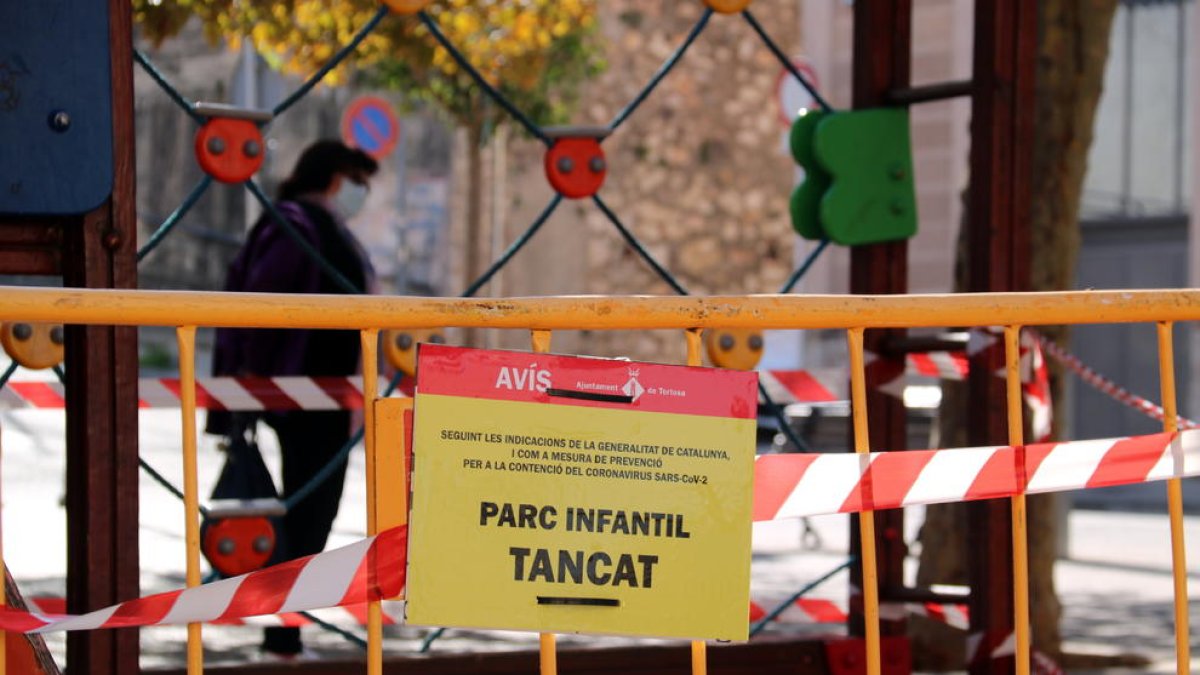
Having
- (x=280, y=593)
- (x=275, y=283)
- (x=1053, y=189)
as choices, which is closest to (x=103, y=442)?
(x=280, y=593)

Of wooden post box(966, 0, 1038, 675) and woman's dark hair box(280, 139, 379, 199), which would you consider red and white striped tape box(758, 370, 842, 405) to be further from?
woman's dark hair box(280, 139, 379, 199)

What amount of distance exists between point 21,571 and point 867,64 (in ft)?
14.9

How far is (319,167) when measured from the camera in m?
5.79

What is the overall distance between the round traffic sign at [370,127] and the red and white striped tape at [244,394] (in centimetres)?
1104

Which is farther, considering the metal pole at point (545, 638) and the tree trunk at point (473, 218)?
the tree trunk at point (473, 218)

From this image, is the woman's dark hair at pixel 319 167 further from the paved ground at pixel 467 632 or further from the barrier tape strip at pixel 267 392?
the paved ground at pixel 467 632

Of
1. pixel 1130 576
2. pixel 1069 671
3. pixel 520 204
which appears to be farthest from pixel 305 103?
pixel 1069 671

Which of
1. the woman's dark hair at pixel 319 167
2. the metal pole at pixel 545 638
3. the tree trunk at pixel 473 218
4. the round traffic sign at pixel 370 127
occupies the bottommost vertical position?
the metal pole at pixel 545 638

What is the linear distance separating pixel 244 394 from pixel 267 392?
7 centimetres

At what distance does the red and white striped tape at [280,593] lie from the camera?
8.40 feet

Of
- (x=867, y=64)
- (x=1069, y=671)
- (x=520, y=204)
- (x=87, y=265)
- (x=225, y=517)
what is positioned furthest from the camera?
(x=520, y=204)

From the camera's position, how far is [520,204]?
20.5 meters

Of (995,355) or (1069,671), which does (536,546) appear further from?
(1069,671)

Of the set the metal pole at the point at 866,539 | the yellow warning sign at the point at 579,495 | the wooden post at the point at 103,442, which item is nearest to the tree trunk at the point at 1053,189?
the metal pole at the point at 866,539
